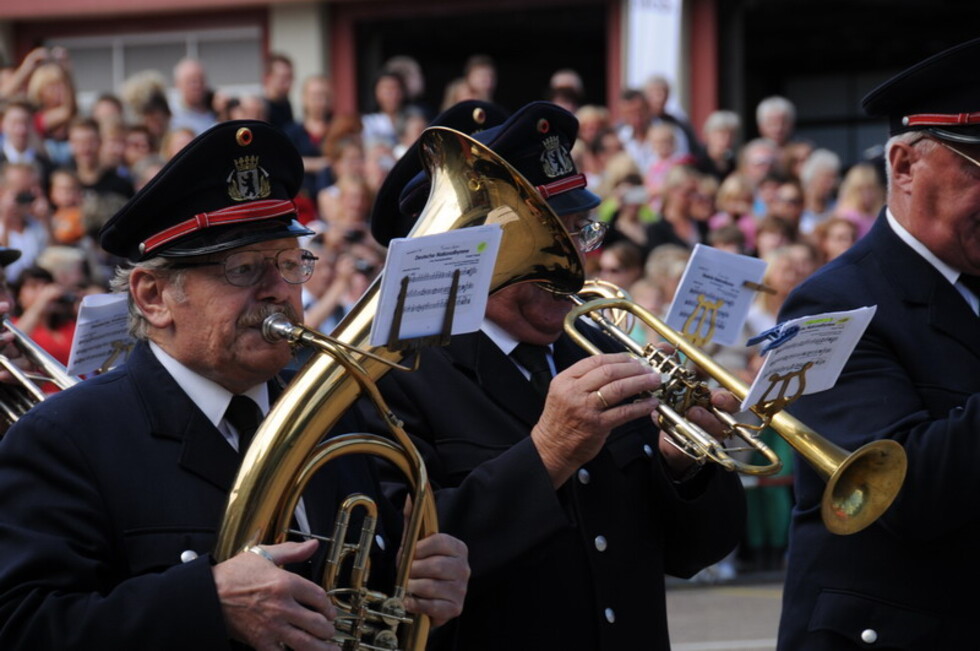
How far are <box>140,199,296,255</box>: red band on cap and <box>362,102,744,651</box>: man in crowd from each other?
0.60 metres

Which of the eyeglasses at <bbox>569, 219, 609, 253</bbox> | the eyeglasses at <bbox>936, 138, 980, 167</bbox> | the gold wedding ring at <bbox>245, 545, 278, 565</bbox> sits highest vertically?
the eyeglasses at <bbox>936, 138, 980, 167</bbox>

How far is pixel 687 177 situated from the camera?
1166 cm

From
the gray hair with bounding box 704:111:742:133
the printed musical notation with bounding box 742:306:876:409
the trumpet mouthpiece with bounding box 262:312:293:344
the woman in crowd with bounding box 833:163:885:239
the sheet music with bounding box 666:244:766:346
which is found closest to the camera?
the trumpet mouthpiece with bounding box 262:312:293:344

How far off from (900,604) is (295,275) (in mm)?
1670

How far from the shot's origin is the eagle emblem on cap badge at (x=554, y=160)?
4.12m

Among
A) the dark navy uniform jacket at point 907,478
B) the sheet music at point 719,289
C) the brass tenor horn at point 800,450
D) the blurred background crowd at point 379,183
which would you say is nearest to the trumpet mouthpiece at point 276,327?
the brass tenor horn at point 800,450

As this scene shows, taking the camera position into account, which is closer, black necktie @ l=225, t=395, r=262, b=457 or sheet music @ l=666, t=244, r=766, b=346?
black necktie @ l=225, t=395, r=262, b=457

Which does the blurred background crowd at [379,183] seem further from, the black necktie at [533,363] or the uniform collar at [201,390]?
the uniform collar at [201,390]

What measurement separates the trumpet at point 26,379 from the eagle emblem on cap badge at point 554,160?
1292 mm

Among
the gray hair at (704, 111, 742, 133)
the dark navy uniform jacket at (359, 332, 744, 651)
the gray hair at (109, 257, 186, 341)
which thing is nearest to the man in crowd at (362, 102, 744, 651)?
the dark navy uniform jacket at (359, 332, 744, 651)

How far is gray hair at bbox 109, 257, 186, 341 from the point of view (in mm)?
3486

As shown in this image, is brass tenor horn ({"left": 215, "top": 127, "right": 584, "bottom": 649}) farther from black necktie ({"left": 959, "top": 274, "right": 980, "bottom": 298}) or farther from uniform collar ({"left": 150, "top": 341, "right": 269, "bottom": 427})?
black necktie ({"left": 959, "top": 274, "right": 980, "bottom": 298})

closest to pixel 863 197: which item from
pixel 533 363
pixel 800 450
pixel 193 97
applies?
pixel 193 97

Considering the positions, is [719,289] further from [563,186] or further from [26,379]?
[26,379]
